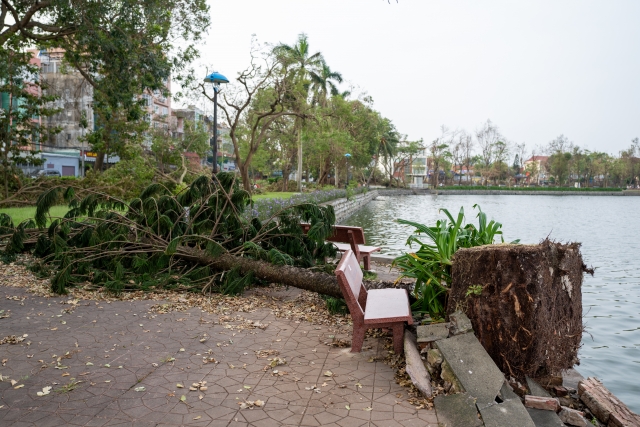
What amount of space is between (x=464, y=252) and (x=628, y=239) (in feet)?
60.7

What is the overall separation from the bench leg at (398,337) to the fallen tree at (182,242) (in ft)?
6.94

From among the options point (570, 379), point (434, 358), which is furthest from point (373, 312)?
point (570, 379)

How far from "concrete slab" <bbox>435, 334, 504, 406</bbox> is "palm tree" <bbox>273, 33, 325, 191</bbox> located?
1968 centimetres

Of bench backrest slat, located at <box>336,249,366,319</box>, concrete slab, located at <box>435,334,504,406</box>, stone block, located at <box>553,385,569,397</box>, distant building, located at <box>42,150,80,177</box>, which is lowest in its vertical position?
stone block, located at <box>553,385,569,397</box>

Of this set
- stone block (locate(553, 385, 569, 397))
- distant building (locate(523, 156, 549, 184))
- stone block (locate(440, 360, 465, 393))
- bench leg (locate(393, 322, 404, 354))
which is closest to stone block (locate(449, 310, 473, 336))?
stone block (locate(440, 360, 465, 393))

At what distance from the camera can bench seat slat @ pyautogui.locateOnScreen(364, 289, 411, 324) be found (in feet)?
13.5

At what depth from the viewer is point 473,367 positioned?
3.49m

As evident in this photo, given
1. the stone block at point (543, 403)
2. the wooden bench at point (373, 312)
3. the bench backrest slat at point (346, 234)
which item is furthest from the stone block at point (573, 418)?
the bench backrest slat at point (346, 234)

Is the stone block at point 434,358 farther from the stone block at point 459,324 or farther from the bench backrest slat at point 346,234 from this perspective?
the bench backrest slat at point 346,234

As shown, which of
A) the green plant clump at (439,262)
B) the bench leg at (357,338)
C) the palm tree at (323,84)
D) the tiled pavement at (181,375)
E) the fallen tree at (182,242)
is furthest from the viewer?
the palm tree at (323,84)

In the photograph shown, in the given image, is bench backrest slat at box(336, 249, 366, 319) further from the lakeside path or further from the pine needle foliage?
the pine needle foliage

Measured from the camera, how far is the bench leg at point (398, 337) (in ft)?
13.8

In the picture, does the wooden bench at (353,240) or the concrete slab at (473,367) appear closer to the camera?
the concrete slab at (473,367)

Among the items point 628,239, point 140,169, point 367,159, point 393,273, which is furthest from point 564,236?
point 367,159
